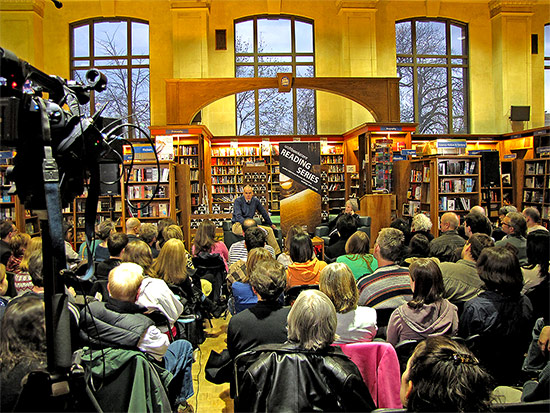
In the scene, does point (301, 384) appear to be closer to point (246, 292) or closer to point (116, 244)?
point (246, 292)

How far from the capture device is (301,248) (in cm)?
364

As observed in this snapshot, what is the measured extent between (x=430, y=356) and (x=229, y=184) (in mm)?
12225

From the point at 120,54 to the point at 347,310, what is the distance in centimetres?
1368

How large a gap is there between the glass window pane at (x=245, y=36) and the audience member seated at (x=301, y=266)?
1185 cm

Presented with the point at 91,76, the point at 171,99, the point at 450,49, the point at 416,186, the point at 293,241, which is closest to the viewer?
the point at 91,76

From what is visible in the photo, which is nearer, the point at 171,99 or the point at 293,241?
the point at 293,241

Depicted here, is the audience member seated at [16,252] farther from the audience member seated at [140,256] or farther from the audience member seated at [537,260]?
the audience member seated at [537,260]

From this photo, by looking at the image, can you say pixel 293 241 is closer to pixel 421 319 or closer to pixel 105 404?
pixel 421 319

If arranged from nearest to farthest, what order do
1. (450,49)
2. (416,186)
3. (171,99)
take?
(416,186) → (171,99) → (450,49)

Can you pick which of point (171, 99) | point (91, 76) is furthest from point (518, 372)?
point (171, 99)

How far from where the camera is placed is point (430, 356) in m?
1.37

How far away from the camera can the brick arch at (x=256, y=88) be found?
11.0 metres

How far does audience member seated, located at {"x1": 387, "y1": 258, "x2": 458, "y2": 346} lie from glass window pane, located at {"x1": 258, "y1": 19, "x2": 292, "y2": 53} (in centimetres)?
1299

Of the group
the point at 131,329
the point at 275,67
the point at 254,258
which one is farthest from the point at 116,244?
the point at 275,67
